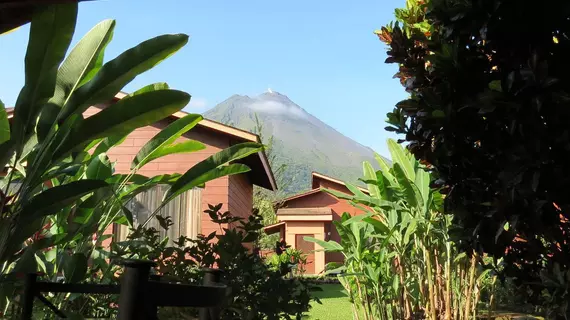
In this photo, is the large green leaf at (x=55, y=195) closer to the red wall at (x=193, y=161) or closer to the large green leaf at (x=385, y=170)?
the large green leaf at (x=385, y=170)

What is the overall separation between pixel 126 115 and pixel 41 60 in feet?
1.21

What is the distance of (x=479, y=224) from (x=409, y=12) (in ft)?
7.98

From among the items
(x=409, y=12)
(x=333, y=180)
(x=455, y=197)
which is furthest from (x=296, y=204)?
(x=455, y=197)

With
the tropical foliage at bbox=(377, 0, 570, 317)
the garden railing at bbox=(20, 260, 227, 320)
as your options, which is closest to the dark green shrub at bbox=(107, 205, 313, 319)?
the tropical foliage at bbox=(377, 0, 570, 317)

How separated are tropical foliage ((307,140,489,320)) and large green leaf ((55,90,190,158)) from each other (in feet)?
6.96

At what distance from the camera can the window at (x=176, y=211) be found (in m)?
8.73

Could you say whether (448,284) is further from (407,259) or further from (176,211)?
(176,211)

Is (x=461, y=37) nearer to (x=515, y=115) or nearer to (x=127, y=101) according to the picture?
(x=515, y=115)

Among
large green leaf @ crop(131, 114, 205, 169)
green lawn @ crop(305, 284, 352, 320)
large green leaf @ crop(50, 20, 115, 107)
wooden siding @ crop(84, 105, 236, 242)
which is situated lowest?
green lawn @ crop(305, 284, 352, 320)

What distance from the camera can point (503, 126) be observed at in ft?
6.75

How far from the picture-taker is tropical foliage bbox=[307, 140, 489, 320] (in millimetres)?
3449

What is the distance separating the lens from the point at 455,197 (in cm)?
219

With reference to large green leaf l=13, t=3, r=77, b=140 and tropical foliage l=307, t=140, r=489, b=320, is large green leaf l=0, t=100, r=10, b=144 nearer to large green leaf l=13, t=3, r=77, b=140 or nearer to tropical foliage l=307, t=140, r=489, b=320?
large green leaf l=13, t=3, r=77, b=140

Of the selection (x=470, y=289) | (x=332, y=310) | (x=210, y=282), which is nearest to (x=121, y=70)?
(x=210, y=282)
